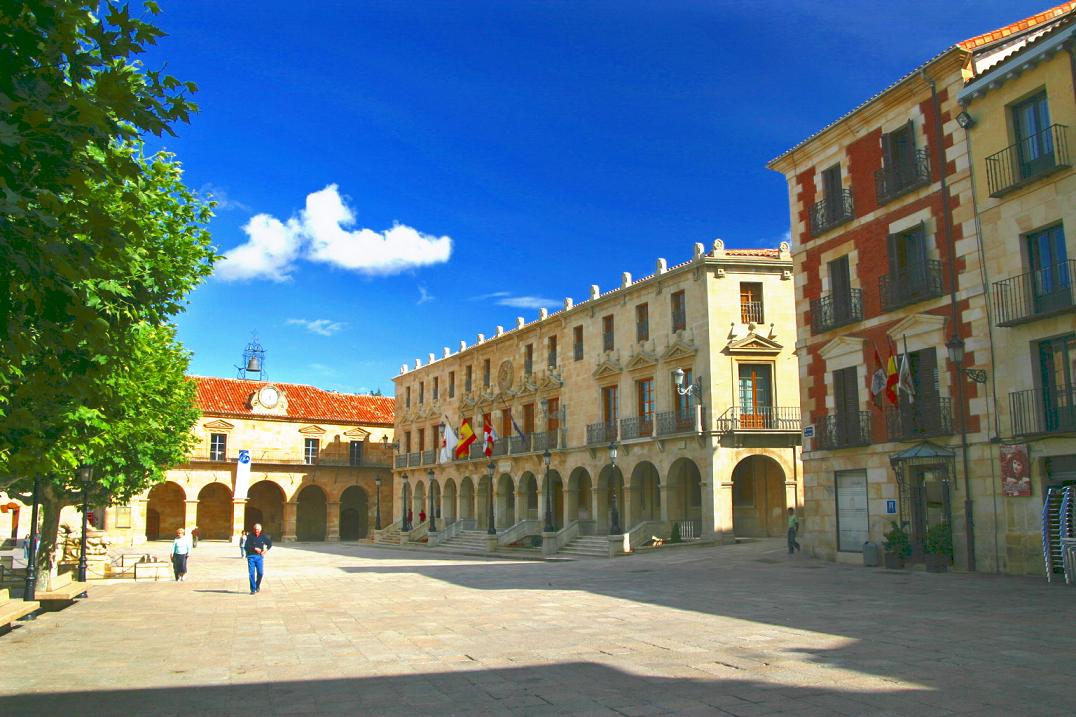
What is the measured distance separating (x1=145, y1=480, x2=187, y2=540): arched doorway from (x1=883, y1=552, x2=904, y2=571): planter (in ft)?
159

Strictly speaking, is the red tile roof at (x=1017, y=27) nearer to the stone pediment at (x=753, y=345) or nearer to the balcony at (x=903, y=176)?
the balcony at (x=903, y=176)

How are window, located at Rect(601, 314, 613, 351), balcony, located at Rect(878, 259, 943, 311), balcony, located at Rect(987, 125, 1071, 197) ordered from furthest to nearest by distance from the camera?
window, located at Rect(601, 314, 613, 351)
balcony, located at Rect(878, 259, 943, 311)
balcony, located at Rect(987, 125, 1071, 197)

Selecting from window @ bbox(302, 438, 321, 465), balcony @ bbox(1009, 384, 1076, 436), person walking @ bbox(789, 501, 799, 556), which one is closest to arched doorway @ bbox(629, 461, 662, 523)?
person walking @ bbox(789, 501, 799, 556)

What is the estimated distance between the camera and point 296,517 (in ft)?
199

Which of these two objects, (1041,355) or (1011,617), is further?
(1041,355)

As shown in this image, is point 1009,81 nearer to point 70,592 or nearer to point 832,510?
point 832,510

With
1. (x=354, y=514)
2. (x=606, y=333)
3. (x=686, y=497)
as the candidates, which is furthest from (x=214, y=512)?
(x=686, y=497)

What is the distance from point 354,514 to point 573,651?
55.6 meters

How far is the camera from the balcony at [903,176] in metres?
21.4

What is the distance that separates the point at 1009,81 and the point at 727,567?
13631 millimetres

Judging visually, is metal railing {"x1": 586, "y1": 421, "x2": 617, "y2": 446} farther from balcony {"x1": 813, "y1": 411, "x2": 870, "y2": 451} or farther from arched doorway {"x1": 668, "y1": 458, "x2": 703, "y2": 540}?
balcony {"x1": 813, "y1": 411, "x2": 870, "y2": 451}

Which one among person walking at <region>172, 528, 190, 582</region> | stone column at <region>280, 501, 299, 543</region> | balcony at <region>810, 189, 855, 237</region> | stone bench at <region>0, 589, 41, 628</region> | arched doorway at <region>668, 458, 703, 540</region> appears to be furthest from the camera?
stone column at <region>280, 501, 299, 543</region>

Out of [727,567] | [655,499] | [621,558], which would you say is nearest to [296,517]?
[655,499]

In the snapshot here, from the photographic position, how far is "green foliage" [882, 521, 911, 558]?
20.8 meters
